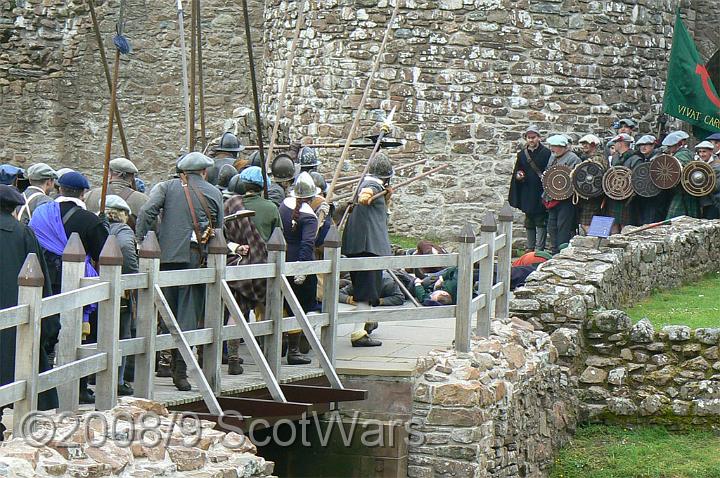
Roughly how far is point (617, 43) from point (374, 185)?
844 centimetres

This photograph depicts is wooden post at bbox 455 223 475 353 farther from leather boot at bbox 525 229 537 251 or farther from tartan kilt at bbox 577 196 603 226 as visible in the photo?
leather boot at bbox 525 229 537 251

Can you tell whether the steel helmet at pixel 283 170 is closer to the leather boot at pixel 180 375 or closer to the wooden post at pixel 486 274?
the wooden post at pixel 486 274

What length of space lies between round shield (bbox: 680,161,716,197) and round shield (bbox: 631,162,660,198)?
322 millimetres

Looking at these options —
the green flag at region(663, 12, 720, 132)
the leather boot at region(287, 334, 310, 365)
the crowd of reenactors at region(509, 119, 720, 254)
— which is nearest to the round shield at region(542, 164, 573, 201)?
the crowd of reenactors at region(509, 119, 720, 254)

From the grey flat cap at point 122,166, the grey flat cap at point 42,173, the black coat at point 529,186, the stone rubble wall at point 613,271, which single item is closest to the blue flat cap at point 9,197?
the grey flat cap at point 42,173

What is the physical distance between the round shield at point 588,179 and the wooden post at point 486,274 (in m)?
5.55

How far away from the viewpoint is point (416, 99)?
59.3 feet

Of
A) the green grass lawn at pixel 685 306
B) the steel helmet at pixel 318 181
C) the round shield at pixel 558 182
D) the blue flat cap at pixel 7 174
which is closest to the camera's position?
the blue flat cap at pixel 7 174

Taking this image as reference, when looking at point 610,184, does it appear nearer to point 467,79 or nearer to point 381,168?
point 467,79

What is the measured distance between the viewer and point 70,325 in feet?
23.2

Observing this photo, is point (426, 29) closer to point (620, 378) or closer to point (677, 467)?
point (620, 378)

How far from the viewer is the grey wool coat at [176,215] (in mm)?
9227

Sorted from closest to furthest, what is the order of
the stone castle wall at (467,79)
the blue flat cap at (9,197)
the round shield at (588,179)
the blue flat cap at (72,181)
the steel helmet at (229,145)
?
the blue flat cap at (9,197), the blue flat cap at (72,181), the steel helmet at (229,145), the round shield at (588,179), the stone castle wall at (467,79)

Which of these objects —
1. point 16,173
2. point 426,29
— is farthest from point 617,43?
point 16,173
